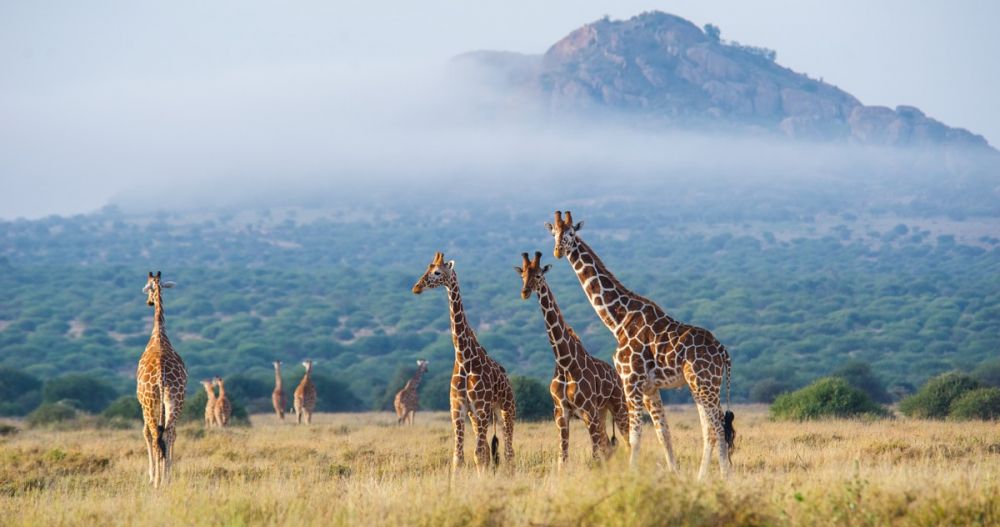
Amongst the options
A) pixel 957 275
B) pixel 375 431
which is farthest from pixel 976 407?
pixel 957 275

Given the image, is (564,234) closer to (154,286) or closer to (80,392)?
(154,286)

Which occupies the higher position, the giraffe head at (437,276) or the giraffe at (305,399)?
the giraffe head at (437,276)

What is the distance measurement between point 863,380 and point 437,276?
40172 mm

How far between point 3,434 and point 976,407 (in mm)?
20777

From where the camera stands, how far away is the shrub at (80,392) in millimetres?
54938

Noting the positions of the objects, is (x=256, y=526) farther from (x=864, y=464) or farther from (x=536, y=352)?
(x=536, y=352)

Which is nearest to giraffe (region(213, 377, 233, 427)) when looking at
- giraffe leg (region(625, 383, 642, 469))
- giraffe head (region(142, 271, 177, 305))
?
giraffe head (region(142, 271, 177, 305))

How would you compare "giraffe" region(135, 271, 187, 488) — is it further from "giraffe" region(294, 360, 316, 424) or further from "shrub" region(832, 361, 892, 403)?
"shrub" region(832, 361, 892, 403)

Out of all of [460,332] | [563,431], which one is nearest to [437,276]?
[460,332]

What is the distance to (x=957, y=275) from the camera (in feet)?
525

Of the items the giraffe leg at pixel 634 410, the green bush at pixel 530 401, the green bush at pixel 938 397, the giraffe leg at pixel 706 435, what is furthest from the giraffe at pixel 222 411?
the giraffe leg at pixel 706 435

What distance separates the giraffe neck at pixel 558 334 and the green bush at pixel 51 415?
74.8ft

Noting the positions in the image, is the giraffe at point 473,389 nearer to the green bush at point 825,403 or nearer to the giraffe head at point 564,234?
the giraffe head at point 564,234

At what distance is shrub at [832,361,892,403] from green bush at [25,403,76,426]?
93.1ft
